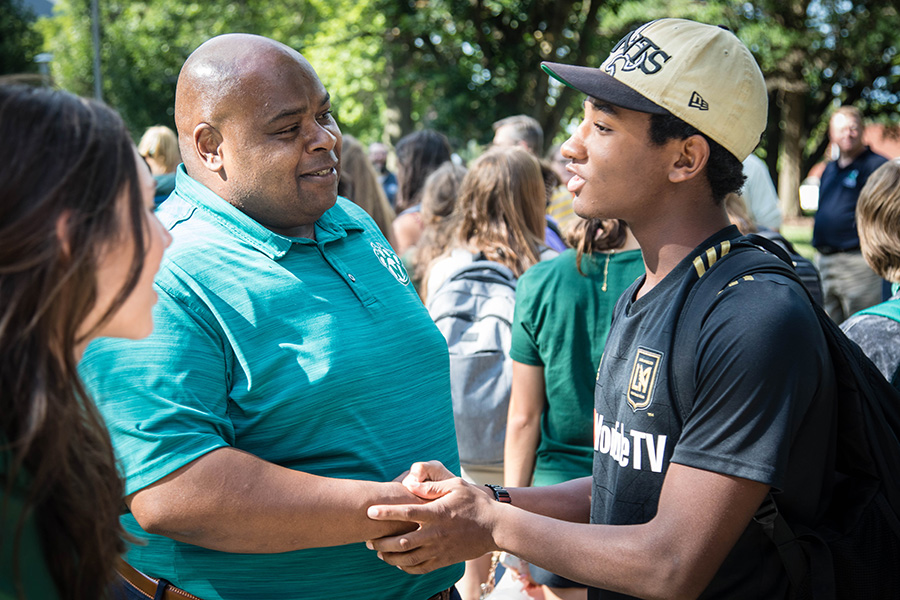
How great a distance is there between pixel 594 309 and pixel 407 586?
1.50 metres

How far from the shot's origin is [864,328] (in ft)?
8.46

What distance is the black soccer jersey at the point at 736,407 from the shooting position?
159 centimetres

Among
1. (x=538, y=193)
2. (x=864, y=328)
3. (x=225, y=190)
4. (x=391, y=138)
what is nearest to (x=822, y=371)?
(x=864, y=328)

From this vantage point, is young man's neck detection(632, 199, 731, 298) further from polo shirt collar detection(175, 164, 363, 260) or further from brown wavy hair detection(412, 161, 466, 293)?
brown wavy hair detection(412, 161, 466, 293)

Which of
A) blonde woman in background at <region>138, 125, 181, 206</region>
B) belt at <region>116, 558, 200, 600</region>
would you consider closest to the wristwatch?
belt at <region>116, 558, 200, 600</region>

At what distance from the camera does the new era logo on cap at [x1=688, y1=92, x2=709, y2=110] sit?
74.1 inches

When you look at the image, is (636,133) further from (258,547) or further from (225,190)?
(258,547)

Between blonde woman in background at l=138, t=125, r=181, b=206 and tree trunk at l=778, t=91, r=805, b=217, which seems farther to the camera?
tree trunk at l=778, t=91, r=805, b=217

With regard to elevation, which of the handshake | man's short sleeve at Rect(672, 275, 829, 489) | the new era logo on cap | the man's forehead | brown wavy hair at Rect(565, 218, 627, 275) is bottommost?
the handshake

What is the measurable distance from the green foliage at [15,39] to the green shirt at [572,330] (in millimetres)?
24902

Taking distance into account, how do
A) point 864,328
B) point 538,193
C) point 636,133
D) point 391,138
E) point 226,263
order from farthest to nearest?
point 391,138, point 538,193, point 864,328, point 636,133, point 226,263

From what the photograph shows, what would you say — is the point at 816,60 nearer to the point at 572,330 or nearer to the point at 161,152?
the point at 161,152

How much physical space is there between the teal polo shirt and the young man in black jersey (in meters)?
0.15

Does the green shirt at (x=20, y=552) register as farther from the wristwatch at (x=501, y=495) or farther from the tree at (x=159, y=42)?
the tree at (x=159, y=42)
